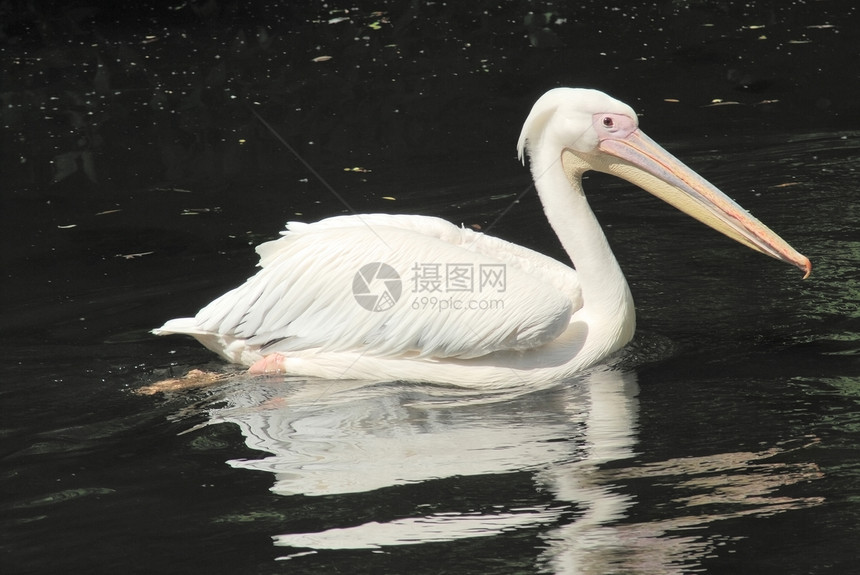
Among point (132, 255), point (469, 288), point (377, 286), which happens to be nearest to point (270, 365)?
point (377, 286)

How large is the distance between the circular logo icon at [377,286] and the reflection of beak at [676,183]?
1.05 metres

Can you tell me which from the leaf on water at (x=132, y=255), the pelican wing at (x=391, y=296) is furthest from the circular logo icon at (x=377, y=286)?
the leaf on water at (x=132, y=255)

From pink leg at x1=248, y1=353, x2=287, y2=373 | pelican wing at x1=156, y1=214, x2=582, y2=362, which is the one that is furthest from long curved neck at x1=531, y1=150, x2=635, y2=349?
pink leg at x1=248, y1=353, x2=287, y2=373

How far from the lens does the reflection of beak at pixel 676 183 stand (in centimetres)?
462

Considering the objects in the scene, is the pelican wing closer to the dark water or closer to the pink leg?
the pink leg

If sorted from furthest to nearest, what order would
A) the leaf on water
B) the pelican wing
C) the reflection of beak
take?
the leaf on water < the reflection of beak < the pelican wing

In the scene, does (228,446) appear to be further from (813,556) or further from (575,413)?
(813,556)

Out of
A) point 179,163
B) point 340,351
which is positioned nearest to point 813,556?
point 340,351

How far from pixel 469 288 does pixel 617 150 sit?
2.89 feet

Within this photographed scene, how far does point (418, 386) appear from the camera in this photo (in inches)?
181

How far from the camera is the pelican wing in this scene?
14.7 feet

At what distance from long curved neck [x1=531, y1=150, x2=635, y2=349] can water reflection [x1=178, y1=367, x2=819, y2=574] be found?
24 cm

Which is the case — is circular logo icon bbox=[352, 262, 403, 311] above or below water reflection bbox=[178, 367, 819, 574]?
above

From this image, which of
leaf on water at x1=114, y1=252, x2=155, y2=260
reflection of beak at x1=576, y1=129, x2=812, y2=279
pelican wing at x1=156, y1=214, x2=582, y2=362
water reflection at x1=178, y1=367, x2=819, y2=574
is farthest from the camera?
leaf on water at x1=114, y1=252, x2=155, y2=260
